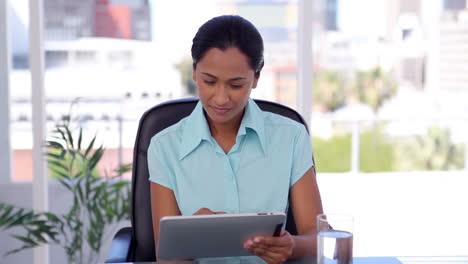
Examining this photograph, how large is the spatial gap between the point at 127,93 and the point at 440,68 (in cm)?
255

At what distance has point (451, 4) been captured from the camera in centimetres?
460

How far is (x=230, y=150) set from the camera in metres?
1.68

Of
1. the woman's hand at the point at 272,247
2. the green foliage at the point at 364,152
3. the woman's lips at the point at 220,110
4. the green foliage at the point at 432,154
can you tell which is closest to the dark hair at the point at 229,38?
the woman's lips at the point at 220,110

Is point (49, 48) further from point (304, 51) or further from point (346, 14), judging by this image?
point (346, 14)

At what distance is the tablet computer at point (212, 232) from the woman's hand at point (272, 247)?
13mm

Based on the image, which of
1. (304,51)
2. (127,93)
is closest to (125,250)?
Result: (304,51)

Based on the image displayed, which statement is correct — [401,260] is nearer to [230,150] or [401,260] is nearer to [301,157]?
[301,157]

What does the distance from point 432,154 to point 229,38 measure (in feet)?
13.1

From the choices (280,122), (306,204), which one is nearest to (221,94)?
(280,122)

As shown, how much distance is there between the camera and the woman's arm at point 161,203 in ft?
5.29

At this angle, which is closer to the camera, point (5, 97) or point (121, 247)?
point (121, 247)

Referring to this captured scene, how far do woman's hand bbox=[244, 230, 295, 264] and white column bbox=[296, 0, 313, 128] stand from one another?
1784 mm

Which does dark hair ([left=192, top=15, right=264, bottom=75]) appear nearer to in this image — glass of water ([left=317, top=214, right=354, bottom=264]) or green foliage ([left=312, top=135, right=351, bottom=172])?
glass of water ([left=317, top=214, right=354, bottom=264])

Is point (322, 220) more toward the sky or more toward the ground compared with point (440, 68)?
more toward the ground
